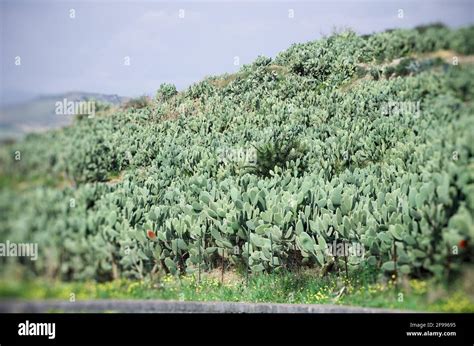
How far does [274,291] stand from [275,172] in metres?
2.06

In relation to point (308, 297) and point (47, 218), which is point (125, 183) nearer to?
point (47, 218)

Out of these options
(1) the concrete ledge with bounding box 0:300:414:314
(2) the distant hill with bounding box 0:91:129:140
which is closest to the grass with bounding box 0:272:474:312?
(1) the concrete ledge with bounding box 0:300:414:314

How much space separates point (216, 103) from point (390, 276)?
4233 mm

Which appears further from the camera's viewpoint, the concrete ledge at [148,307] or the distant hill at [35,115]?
the distant hill at [35,115]

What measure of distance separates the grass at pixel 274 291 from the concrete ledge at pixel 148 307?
0.13 meters

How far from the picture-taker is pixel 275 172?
581 inches

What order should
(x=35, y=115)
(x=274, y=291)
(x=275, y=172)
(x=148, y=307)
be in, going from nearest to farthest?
(x=148, y=307)
(x=35, y=115)
(x=274, y=291)
(x=275, y=172)

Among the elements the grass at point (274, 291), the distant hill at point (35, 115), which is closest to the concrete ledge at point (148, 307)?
the grass at point (274, 291)

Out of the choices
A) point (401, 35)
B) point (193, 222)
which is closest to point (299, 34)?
point (401, 35)

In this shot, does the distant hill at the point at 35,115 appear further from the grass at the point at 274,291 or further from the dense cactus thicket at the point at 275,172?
the grass at the point at 274,291

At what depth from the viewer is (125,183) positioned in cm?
1418

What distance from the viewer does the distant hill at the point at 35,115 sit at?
13359 mm

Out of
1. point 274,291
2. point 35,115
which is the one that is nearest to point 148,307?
point 274,291

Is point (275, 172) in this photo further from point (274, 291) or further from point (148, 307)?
point (148, 307)
